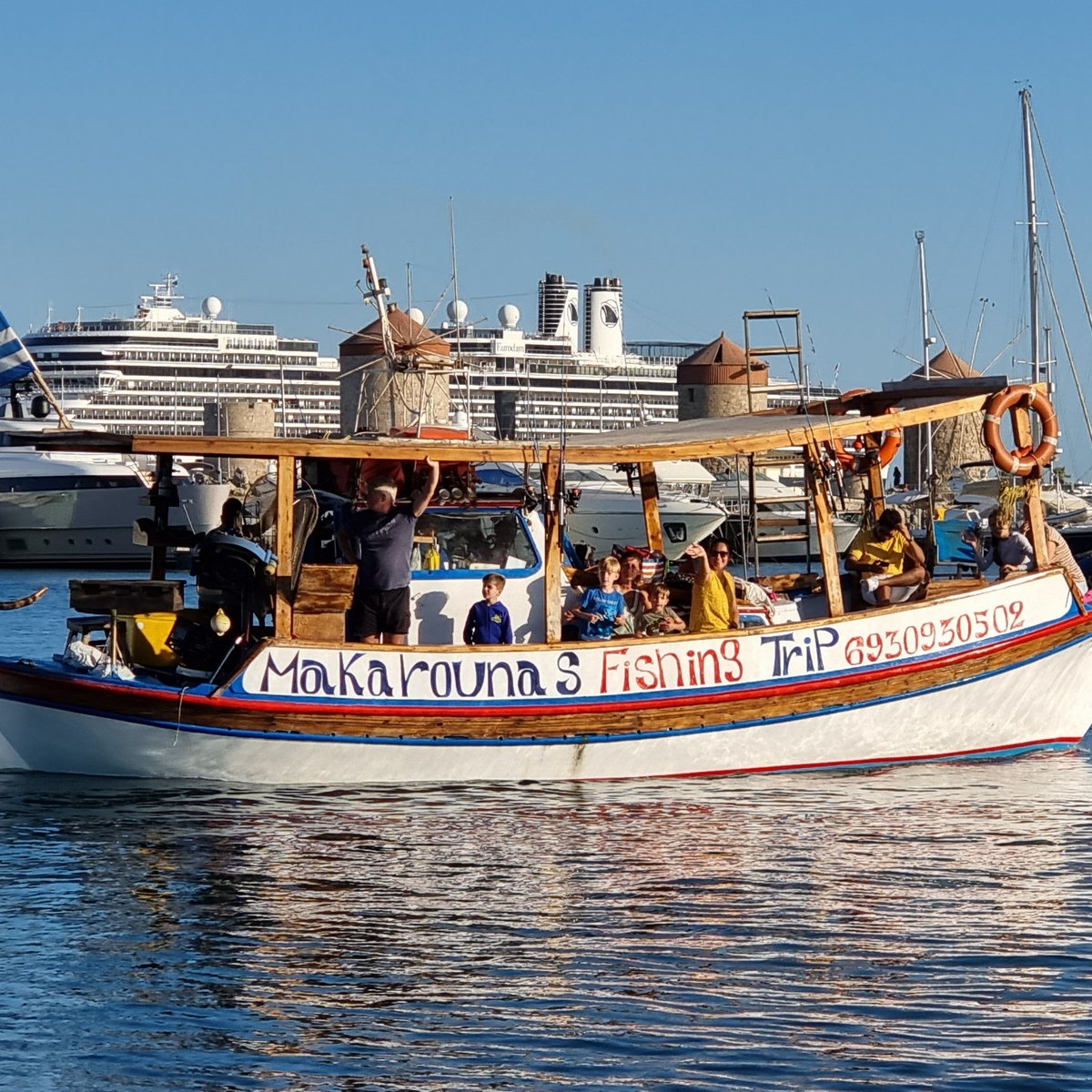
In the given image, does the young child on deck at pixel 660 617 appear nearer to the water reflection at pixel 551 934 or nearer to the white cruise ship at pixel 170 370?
the water reflection at pixel 551 934

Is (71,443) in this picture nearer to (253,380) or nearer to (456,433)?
(456,433)

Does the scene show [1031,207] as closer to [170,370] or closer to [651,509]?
[651,509]

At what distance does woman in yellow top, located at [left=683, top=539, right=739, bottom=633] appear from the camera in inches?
551

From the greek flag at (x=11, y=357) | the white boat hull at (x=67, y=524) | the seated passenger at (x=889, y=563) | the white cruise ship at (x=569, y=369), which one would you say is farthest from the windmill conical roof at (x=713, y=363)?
the seated passenger at (x=889, y=563)

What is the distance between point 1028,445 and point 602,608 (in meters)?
3.90

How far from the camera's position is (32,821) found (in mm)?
12750

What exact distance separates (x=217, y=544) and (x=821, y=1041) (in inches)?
290

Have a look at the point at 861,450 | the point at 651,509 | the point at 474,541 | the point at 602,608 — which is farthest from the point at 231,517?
the point at 861,450

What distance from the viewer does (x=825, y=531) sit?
13.8 metres

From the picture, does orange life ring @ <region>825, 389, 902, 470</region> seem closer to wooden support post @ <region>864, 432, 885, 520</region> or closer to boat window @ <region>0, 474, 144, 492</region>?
wooden support post @ <region>864, 432, 885, 520</region>

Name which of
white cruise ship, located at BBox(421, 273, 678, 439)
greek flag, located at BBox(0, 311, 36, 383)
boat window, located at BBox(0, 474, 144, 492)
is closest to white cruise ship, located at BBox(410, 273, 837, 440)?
white cruise ship, located at BBox(421, 273, 678, 439)

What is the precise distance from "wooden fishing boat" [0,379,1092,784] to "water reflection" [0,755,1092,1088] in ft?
1.05

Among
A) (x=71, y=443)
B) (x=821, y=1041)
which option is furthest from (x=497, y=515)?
(x=821, y=1041)

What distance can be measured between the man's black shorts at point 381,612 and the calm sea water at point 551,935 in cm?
120
